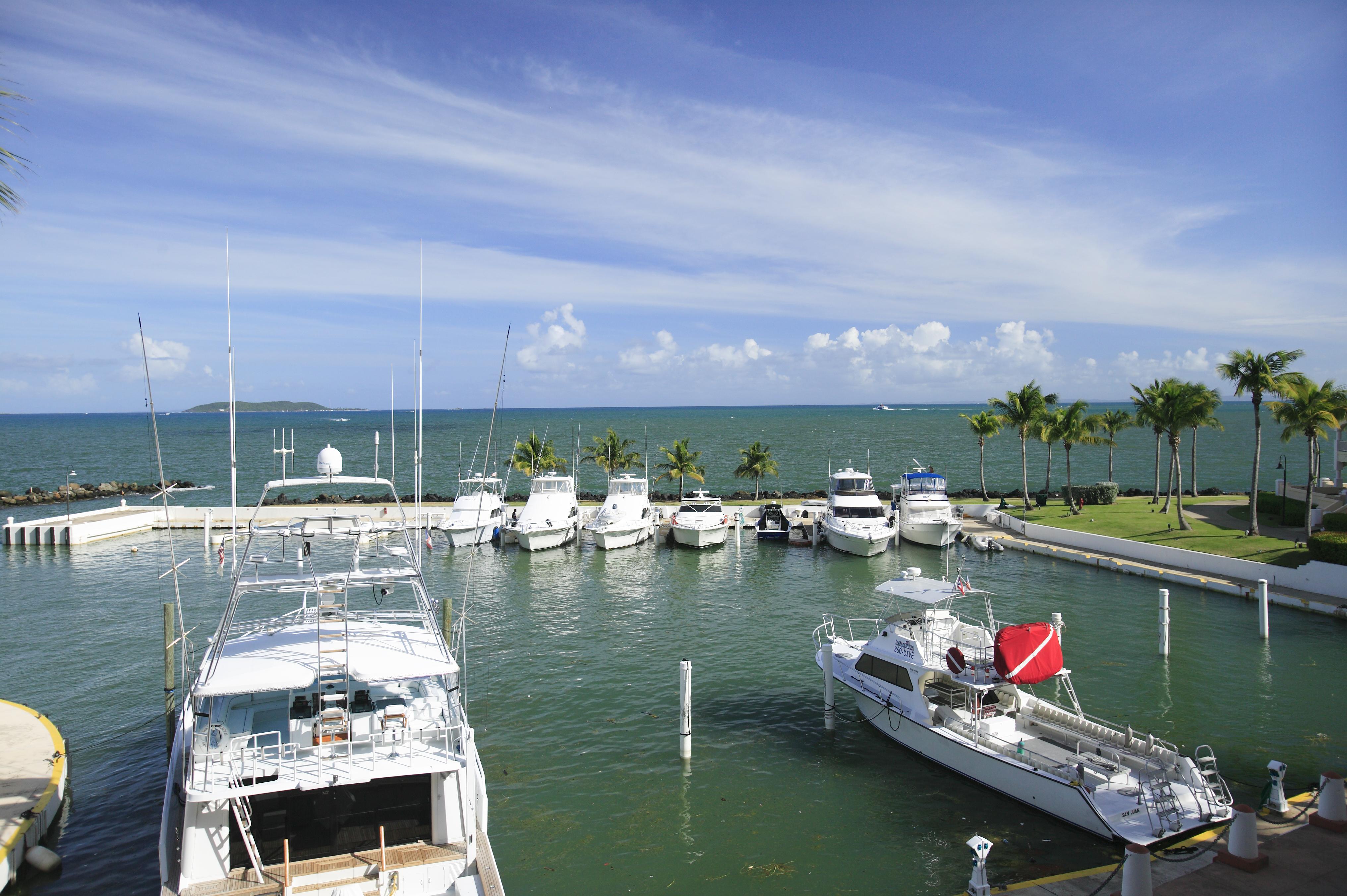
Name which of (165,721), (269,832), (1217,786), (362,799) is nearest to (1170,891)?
(1217,786)

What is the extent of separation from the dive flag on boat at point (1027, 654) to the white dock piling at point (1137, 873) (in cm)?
557

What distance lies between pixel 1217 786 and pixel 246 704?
57.1ft

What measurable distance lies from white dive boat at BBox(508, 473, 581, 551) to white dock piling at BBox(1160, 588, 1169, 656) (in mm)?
28033

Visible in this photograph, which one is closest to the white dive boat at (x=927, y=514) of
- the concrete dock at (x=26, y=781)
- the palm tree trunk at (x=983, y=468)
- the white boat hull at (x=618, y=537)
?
the palm tree trunk at (x=983, y=468)

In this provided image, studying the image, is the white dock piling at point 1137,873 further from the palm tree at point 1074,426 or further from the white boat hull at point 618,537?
the palm tree at point 1074,426

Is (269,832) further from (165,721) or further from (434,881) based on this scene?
(165,721)

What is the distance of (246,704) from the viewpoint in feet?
41.7

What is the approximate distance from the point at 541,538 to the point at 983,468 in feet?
160

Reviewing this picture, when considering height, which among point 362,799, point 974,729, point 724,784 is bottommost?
point 724,784

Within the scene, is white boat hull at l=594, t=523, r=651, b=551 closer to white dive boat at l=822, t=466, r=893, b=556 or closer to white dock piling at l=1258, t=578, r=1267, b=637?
white dive boat at l=822, t=466, r=893, b=556

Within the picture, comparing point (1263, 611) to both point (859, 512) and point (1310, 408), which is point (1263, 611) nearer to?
point (1310, 408)

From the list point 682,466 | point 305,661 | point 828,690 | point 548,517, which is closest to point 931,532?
point 682,466

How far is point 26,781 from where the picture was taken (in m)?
14.5

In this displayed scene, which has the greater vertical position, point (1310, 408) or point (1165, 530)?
point (1310, 408)
